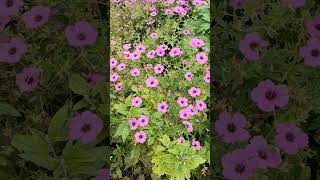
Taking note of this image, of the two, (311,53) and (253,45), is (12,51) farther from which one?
(311,53)

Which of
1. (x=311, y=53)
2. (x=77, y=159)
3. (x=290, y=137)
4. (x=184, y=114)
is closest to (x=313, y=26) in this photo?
(x=311, y=53)

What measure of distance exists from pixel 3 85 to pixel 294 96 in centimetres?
125

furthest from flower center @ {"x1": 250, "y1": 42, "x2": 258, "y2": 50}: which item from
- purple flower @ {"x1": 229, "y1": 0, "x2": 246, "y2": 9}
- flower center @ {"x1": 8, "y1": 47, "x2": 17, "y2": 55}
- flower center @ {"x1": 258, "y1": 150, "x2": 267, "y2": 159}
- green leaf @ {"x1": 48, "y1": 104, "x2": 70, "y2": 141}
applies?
flower center @ {"x1": 8, "y1": 47, "x2": 17, "y2": 55}

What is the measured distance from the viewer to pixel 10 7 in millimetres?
2367

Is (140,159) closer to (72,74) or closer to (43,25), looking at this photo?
(72,74)

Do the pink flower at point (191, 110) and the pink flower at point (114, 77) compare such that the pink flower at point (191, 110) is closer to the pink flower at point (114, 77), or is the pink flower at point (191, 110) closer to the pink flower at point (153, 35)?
the pink flower at point (114, 77)

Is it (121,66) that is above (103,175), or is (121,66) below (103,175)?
above

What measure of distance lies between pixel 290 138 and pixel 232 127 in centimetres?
22

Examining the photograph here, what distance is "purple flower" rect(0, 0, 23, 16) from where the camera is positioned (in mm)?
2338

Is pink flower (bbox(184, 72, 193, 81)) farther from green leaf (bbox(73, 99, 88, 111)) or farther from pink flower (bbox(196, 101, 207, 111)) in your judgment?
green leaf (bbox(73, 99, 88, 111))

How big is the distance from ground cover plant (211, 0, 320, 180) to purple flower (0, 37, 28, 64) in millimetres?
880

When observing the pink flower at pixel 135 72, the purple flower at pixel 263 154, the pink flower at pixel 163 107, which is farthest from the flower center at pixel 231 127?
the pink flower at pixel 135 72

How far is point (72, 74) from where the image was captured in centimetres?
226

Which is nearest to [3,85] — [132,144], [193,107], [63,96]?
[63,96]
